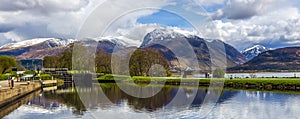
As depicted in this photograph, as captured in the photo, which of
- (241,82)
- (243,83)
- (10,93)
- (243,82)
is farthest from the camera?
(241,82)

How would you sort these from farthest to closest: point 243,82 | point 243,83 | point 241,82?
1. point 241,82
2. point 243,82
3. point 243,83

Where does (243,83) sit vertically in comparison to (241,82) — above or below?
below

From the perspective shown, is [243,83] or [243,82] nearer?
[243,83]

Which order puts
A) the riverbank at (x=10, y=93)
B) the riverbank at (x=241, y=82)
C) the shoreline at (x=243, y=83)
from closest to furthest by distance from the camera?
the riverbank at (x=10, y=93)
the shoreline at (x=243, y=83)
the riverbank at (x=241, y=82)

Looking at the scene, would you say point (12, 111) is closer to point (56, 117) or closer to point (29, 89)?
point (56, 117)

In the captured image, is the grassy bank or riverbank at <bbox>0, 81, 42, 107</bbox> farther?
the grassy bank

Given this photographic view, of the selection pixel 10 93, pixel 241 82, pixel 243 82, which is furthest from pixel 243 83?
pixel 10 93

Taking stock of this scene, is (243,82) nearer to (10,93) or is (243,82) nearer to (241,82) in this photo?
(241,82)


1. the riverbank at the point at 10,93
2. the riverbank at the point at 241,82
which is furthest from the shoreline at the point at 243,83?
the riverbank at the point at 10,93

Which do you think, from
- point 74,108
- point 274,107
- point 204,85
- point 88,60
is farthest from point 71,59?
point 274,107

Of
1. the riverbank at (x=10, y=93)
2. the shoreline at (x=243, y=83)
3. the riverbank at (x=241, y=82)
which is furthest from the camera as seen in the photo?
the riverbank at (x=241, y=82)

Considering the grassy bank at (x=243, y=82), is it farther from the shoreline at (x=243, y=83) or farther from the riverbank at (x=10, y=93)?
the riverbank at (x=10, y=93)

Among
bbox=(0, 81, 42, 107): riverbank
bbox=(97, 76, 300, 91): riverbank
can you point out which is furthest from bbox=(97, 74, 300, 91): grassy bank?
bbox=(0, 81, 42, 107): riverbank

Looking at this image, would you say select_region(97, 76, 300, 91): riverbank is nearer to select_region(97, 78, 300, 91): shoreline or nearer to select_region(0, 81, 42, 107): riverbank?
select_region(97, 78, 300, 91): shoreline
